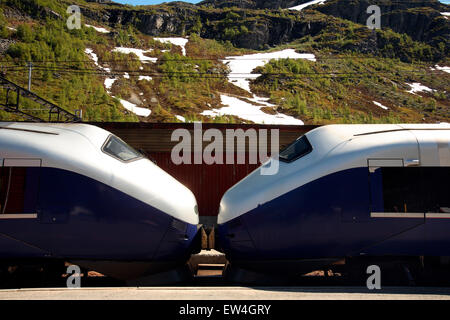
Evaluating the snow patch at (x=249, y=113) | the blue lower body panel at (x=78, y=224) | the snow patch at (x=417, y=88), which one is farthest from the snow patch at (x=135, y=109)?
the snow patch at (x=417, y=88)

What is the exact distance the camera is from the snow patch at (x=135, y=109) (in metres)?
54.7

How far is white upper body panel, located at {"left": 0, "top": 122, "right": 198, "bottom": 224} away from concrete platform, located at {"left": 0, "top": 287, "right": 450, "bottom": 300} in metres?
1.35

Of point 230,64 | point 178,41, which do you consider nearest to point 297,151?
point 230,64

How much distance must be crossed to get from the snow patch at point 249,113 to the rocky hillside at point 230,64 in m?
0.24

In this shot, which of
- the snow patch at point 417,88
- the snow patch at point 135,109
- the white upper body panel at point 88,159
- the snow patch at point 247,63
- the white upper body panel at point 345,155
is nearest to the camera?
the white upper body panel at point 88,159

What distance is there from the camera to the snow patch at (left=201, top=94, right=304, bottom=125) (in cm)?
5388

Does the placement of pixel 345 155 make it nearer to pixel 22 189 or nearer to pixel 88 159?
pixel 88 159

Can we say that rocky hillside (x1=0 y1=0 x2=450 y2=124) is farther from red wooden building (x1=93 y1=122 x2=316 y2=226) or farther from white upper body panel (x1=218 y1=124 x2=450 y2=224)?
white upper body panel (x1=218 y1=124 x2=450 y2=224)

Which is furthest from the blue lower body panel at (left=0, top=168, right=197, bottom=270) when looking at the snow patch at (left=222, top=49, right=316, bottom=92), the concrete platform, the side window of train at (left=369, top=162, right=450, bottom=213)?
the snow patch at (left=222, top=49, right=316, bottom=92)

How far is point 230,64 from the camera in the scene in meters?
103

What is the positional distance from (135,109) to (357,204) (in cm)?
5492

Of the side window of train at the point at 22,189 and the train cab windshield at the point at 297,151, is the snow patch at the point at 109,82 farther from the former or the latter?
the train cab windshield at the point at 297,151

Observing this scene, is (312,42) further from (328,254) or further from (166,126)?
(328,254)
